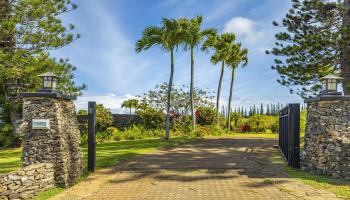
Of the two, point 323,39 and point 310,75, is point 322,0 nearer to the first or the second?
point 323,39

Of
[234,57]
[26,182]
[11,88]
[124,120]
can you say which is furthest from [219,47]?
[26,182]

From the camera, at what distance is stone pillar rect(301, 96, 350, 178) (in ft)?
28.6

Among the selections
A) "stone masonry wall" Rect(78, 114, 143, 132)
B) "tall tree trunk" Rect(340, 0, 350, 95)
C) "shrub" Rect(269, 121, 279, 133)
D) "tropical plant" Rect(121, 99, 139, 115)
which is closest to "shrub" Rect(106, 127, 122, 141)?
"stone masonry wall" Rect(78, 114, 143, 132)

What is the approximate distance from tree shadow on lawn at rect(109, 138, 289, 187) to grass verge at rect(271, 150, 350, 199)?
0.94 ft

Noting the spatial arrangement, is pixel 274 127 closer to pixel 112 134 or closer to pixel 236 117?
pixel 236 117

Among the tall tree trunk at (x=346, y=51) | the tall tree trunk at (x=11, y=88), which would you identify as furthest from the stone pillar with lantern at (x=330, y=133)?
the tall tree trunk at (x=11, y=88)

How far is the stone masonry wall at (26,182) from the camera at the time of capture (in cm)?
727

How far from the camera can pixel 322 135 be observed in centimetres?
909

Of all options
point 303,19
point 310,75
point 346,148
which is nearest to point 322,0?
point 303,19

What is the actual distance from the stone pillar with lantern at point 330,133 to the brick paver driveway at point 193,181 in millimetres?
896

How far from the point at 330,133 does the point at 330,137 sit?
10 cm

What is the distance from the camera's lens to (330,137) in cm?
891

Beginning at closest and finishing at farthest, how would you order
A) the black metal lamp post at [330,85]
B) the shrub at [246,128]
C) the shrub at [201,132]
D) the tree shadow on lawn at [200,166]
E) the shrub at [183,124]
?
1. the tree shadow on lawn at [200,166]
2. the black metal lamp post at [330,85]
3. the shrub at [201,132]
4. the shrub at [183,124]
5. the shrub at [246,128]

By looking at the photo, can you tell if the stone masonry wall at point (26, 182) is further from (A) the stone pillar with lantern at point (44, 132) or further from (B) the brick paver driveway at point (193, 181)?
(B) the brick paver driveway at point (193, 181)
